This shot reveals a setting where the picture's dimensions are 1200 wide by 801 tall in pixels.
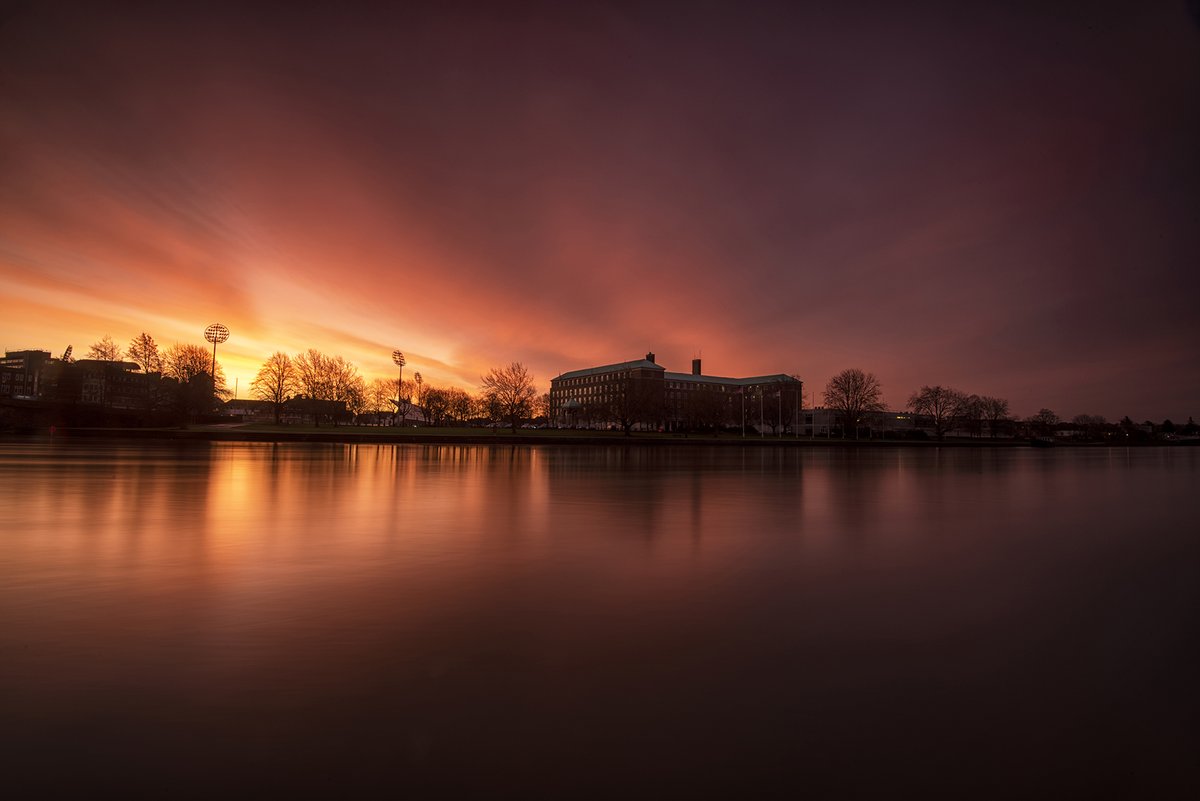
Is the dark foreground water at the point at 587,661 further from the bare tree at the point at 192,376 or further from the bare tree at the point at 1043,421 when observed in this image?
the bare tree at the point at 1043,421

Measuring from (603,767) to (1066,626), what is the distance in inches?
200

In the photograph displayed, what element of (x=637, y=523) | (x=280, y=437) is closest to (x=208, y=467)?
(x=637, y=523)

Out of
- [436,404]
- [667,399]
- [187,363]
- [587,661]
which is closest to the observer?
[587,661]

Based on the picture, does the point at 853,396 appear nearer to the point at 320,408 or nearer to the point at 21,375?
the point at 320,408

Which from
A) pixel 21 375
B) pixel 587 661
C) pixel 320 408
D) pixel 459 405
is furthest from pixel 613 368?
pixel 587 661

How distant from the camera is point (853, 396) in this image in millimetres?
98062

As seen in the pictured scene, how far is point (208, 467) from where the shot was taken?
73.9ft

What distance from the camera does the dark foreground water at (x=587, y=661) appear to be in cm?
308

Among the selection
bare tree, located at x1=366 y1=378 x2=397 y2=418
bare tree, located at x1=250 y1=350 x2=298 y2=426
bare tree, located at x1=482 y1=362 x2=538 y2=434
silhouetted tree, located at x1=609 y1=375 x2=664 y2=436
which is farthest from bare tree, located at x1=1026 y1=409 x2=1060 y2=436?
bare tree, located at x1=250 y1=350 x2=298 y2=426

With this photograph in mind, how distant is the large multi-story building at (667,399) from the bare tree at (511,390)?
12.6m

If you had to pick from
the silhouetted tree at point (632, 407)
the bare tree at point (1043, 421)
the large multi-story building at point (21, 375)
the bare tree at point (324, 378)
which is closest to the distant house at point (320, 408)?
the bare tree at point (324, 378)

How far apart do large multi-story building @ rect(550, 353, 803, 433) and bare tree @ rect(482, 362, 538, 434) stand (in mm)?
12636

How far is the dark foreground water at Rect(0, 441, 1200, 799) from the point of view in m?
3.08

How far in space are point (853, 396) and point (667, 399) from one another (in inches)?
1203
